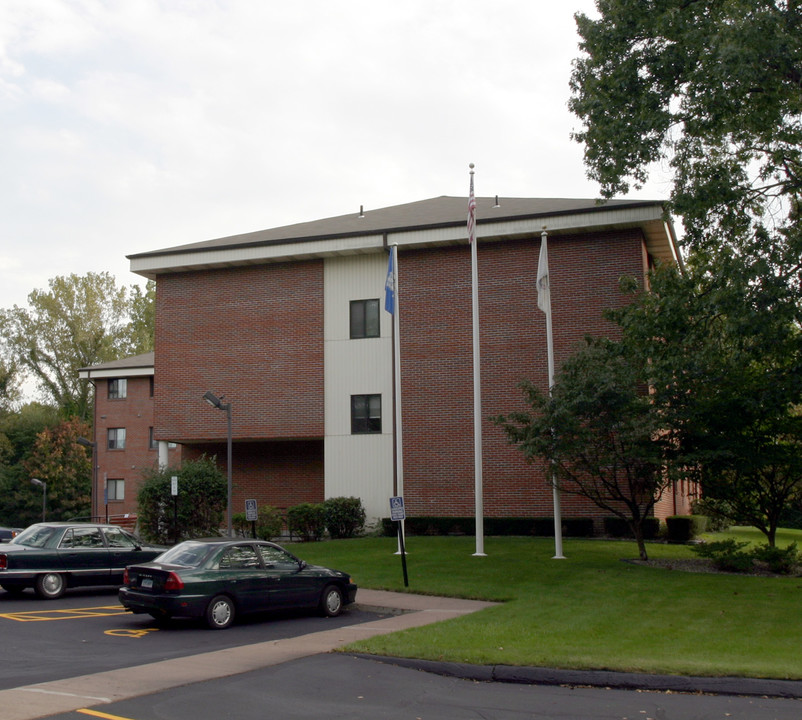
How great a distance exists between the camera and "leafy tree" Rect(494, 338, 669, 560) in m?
20.7

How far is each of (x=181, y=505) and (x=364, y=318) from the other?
9007 millimetres

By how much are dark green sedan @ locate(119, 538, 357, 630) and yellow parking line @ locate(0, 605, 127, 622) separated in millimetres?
1666

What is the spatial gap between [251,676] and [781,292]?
12.2m

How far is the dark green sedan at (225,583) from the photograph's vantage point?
43.3ft

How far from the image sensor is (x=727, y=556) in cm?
1964

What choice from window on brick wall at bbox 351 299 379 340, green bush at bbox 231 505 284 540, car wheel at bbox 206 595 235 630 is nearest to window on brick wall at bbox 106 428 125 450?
green bush at bbox 231 505 284 540

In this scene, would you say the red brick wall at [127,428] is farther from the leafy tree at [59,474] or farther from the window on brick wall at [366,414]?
the window on brick wall at [366,414]

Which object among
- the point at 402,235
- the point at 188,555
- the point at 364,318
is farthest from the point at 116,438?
the point at 188,555

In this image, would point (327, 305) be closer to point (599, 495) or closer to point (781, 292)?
point (599, 495)

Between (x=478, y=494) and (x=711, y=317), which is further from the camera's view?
(x=478, y=494)

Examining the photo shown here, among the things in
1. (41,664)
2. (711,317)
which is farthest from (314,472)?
(41,664)

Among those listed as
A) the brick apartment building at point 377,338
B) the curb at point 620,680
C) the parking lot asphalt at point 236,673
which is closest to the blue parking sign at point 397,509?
the parking lot asphalt at point 236,673

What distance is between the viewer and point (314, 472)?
32719 millimetres

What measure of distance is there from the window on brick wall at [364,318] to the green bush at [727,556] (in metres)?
14.5
